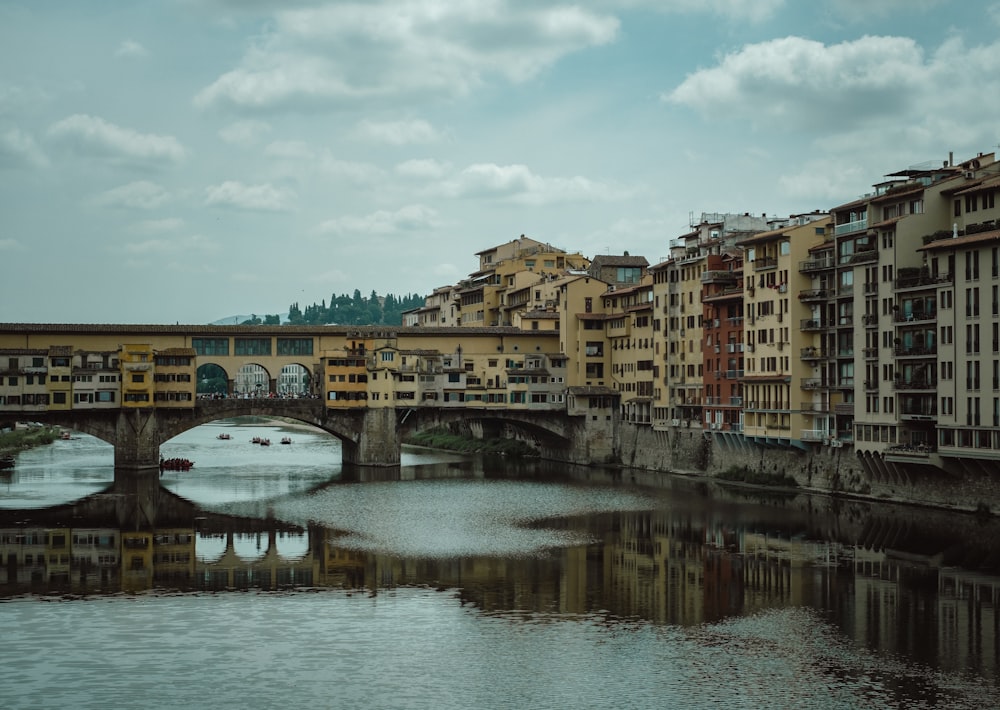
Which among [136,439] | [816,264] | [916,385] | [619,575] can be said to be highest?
[816,264]

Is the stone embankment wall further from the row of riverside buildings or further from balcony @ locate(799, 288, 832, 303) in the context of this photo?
balcony @ locate(799, 288, 832, 303)

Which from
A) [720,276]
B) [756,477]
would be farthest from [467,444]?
[756,477]

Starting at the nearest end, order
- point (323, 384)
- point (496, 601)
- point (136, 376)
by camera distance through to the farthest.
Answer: point (496, 601)
point (136, 376)
point (323, 384)

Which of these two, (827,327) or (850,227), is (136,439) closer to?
(827,327)

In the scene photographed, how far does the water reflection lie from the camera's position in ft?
132

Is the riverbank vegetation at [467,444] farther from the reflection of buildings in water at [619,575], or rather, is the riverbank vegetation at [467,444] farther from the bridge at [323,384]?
the reflection of buildings in water at [619,575]

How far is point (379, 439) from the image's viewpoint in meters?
90.7

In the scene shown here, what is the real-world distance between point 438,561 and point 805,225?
107 feet

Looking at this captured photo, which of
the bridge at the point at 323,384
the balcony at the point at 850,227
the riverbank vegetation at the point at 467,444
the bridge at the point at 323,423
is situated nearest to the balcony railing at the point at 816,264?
the balcony at the point at 850,227

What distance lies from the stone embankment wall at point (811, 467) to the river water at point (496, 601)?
1530mm

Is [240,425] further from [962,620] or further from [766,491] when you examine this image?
[962,620]

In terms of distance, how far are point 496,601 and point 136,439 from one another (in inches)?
1996

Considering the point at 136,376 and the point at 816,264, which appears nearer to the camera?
the point at 816,264

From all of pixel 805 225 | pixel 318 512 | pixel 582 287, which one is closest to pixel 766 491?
pixel 805 225
